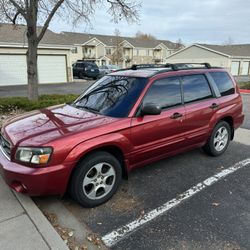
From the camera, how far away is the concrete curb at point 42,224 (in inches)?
101

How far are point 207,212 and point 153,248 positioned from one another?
97 centimetres

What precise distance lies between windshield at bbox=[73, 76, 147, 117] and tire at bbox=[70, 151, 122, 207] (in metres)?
0.66

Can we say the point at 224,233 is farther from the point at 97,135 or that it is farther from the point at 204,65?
the point at 204,65

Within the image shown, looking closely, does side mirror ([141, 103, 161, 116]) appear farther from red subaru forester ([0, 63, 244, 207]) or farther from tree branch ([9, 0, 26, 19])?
tree branch ([9, 0, 26, 19])

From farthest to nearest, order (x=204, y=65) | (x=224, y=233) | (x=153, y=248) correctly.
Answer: (x=204, y=65), (x=224, y=233), (x=153, y=248)

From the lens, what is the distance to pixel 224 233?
2.80 m

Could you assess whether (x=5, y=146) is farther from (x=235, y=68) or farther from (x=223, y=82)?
(x=235, y=68)

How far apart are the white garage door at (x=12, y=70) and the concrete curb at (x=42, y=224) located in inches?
726

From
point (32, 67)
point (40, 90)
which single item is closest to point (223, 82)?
point (32, 67)

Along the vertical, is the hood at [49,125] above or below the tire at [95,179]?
above

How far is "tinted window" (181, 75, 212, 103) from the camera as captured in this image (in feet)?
13.8

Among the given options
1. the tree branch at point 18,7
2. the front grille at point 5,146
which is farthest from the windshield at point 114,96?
the tree branch at point 18,7

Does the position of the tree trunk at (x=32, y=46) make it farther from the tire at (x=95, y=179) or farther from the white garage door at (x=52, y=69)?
the white garage door at (x=52, y=69)

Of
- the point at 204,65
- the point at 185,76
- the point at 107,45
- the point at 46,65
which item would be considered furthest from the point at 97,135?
the point at 107,45
